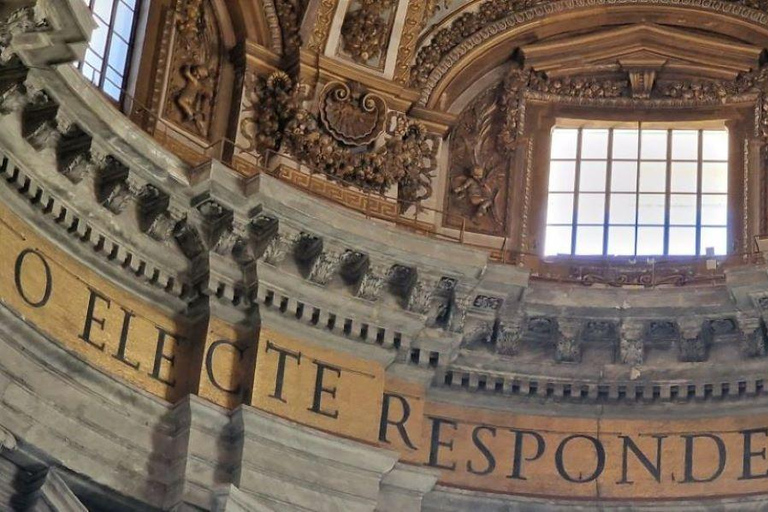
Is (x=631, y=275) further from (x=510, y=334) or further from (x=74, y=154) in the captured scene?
(x=74, y=154)

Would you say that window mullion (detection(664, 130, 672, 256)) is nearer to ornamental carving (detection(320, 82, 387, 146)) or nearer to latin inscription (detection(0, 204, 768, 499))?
latin inscription (detection(0, 204, 768, 499))

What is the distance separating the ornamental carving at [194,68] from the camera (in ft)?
83.2

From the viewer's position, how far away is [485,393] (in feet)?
82.2

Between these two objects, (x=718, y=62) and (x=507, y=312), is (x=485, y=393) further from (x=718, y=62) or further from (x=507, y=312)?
(x=718, y=62)

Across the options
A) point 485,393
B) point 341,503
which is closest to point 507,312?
point 485,393

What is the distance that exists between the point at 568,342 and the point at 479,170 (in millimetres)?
2519

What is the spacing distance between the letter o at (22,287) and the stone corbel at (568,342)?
207 inches

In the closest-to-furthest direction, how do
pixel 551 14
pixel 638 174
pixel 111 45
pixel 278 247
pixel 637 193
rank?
pixel 278 247, pixel 111 45, pixel 637 193, pixel 638 174, pixel 551 14

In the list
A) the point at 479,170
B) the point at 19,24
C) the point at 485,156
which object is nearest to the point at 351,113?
the point at 479,170

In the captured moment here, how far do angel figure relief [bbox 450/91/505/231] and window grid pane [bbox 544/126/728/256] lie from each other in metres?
0.60

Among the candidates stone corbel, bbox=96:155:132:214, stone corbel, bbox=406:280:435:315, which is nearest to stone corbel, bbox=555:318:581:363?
stone corbel, bbox=406:280:435:315

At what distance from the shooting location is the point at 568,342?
24953mm

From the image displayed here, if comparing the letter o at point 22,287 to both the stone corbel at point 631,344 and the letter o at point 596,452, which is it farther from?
the stone corbel at point 631,344

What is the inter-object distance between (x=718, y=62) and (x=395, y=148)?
12.4 feet
